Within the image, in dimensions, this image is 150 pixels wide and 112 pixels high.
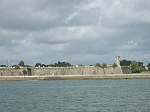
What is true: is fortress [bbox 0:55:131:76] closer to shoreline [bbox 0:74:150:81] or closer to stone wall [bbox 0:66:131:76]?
stone wall [bbox 0:66:131:76]

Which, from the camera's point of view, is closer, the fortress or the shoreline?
the shoreline

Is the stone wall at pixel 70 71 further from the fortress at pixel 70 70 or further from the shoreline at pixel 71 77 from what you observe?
the shoreline at pixel 71 77

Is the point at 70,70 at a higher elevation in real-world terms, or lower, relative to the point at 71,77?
higher

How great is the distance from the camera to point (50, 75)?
3917 inches

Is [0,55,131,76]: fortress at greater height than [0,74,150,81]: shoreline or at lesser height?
greater

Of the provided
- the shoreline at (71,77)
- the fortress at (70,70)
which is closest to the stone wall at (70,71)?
the fortress at (70,70)

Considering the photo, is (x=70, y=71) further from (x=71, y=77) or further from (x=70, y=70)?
(x=71, y=77)

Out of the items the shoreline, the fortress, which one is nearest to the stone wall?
the fortress

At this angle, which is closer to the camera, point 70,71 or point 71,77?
point 71,77

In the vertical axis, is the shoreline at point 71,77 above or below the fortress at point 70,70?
below

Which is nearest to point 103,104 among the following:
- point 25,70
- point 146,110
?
point 146,110

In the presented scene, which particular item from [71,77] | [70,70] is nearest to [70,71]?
[70,70]

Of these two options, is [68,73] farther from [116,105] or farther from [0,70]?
[116,105]

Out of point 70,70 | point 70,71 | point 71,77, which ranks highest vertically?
point 70,70
